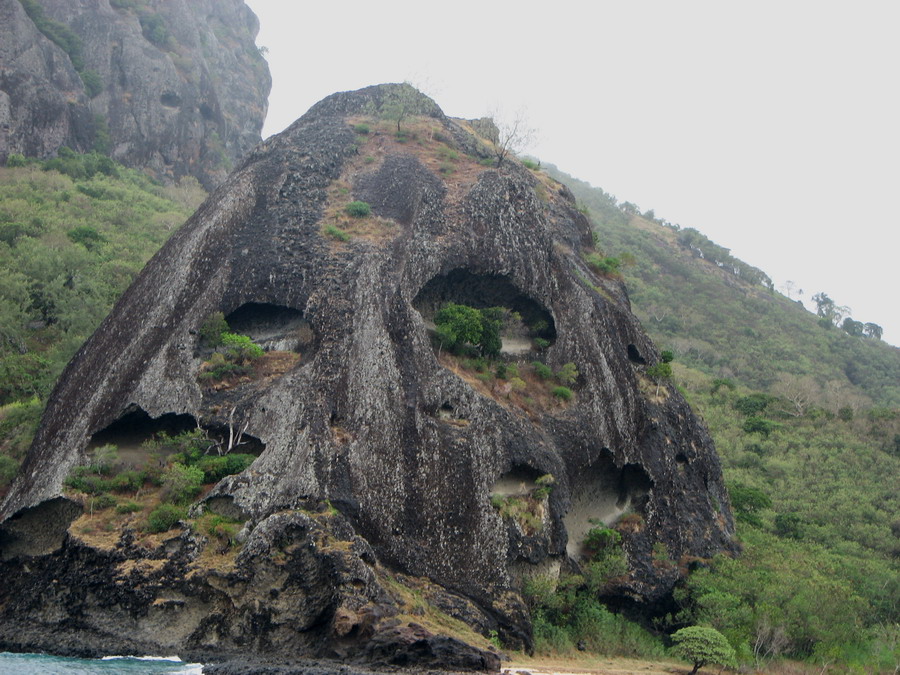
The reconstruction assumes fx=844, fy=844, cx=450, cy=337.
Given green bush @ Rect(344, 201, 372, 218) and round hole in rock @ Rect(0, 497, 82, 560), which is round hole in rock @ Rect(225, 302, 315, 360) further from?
round hole in rock @ Rect(0, 497, 82, 560)

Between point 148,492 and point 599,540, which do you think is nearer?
point 148,492

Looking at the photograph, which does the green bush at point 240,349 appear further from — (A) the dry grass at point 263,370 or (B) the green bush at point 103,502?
(B) the green bush at point 103,502

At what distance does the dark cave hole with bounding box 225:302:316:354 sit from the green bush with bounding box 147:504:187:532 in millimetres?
8752

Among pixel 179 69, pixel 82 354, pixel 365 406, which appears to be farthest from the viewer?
pixel 179 69

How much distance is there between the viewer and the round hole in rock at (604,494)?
3378 cm

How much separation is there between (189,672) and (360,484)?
24.4 feet

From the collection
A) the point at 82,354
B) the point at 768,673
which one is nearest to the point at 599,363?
the point at 768,673

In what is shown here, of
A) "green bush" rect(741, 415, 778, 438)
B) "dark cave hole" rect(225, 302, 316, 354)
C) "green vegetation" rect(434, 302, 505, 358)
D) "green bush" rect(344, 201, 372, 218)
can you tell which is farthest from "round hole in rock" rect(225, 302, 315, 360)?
"green bush" rect(741, 415, 778, 438)

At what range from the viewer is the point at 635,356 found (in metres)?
39.6

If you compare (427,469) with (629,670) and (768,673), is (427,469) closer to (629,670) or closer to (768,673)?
(629,670)

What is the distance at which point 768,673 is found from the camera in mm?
28938

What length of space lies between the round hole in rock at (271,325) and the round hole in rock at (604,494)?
1233cm

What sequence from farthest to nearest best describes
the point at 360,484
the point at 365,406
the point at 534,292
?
the point at 534,292 → the point at 365,406 → the point at 360,484

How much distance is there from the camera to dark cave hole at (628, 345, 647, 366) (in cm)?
3934
